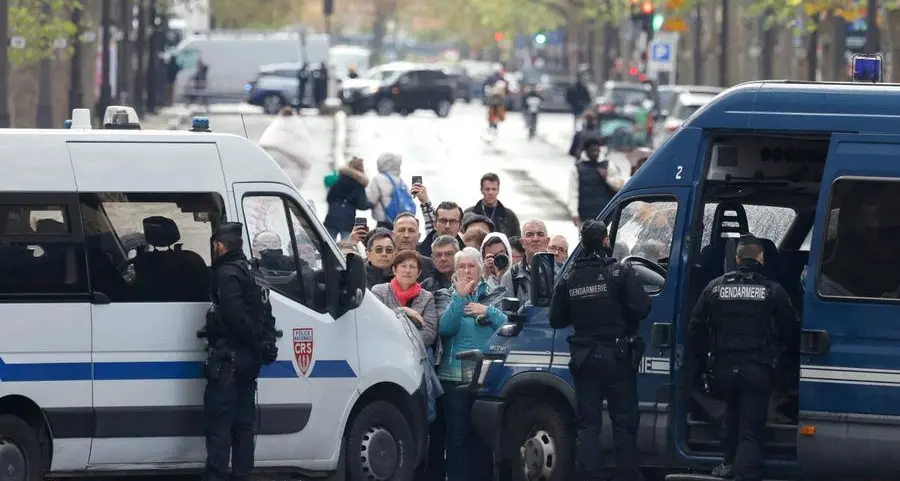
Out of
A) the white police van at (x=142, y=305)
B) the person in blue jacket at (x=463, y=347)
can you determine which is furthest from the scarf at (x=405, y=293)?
the white police van at (x=142, y=305)

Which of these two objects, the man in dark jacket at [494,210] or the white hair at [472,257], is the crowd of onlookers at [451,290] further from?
the man in dark jacket at [494,210]

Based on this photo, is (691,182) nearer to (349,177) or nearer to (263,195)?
(263,195)

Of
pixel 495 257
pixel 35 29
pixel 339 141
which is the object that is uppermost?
pixel 35 29

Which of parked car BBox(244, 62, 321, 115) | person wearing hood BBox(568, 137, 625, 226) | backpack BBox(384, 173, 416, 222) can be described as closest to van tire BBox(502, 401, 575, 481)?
backpack BBox(384, 173, 416, 222)

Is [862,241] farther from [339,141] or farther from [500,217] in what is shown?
[339,141]

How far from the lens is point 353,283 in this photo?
38.2 ft

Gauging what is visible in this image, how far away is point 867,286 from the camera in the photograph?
11047 millimetres

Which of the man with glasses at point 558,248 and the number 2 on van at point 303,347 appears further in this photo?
the man with glasses at point 558,248

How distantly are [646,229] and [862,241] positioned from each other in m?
1.39

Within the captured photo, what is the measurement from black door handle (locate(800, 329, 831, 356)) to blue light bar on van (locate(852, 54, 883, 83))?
7.16 ft

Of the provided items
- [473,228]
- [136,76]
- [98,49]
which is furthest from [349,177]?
[136,76]

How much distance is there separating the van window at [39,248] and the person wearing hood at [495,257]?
357 cm

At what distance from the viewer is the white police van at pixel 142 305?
1100cm

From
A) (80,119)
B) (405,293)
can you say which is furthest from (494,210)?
(80,119)
